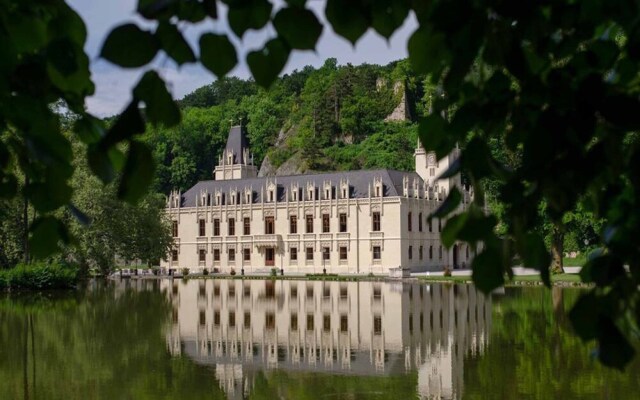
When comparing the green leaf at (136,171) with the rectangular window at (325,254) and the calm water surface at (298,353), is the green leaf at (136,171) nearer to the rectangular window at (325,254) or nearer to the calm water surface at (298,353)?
Result: the calm water surface at (298,353)

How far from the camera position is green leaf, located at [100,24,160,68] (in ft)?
5.66

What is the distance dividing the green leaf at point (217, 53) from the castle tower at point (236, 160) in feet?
280

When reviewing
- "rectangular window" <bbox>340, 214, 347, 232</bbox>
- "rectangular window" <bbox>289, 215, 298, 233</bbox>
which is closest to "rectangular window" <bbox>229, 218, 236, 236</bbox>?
"rectangular window" <bbox>289, 215, 298, 233</bbox>

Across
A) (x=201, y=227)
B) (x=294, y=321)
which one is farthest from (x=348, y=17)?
(x=201, y=227)

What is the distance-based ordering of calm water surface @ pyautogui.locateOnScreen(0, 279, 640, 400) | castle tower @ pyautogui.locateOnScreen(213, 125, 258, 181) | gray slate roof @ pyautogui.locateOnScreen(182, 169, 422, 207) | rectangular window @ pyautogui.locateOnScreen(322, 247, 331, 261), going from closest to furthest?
calm water surface @ pyautogui.locateOnScreen(0, 279, 640, 400) → gray slate roof @ pyautogui.locateOnScreen(182, 169, 422, 207) → rectangular window @ pyautogui.locateOnScreen(322, 247, 331, 261) → castle tower @ pyautogui.locateOnScreen(213, 125, 258, 181)

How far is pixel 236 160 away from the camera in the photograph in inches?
3474

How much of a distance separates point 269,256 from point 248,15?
71.2 metres

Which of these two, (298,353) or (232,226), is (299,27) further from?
(232,226)

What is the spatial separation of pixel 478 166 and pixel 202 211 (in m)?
76.2

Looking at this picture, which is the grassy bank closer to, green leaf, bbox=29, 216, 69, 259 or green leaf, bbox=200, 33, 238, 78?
green leaf, bbox=29, 216, 69, 259

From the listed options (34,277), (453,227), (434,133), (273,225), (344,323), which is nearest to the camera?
(453,227)

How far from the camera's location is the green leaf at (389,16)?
2.10 metres

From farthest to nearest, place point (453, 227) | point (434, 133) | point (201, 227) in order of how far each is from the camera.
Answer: point (201, 227) → point (434, 133) → point (453, 227)

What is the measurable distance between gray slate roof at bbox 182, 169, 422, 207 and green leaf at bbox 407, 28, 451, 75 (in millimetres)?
64512
